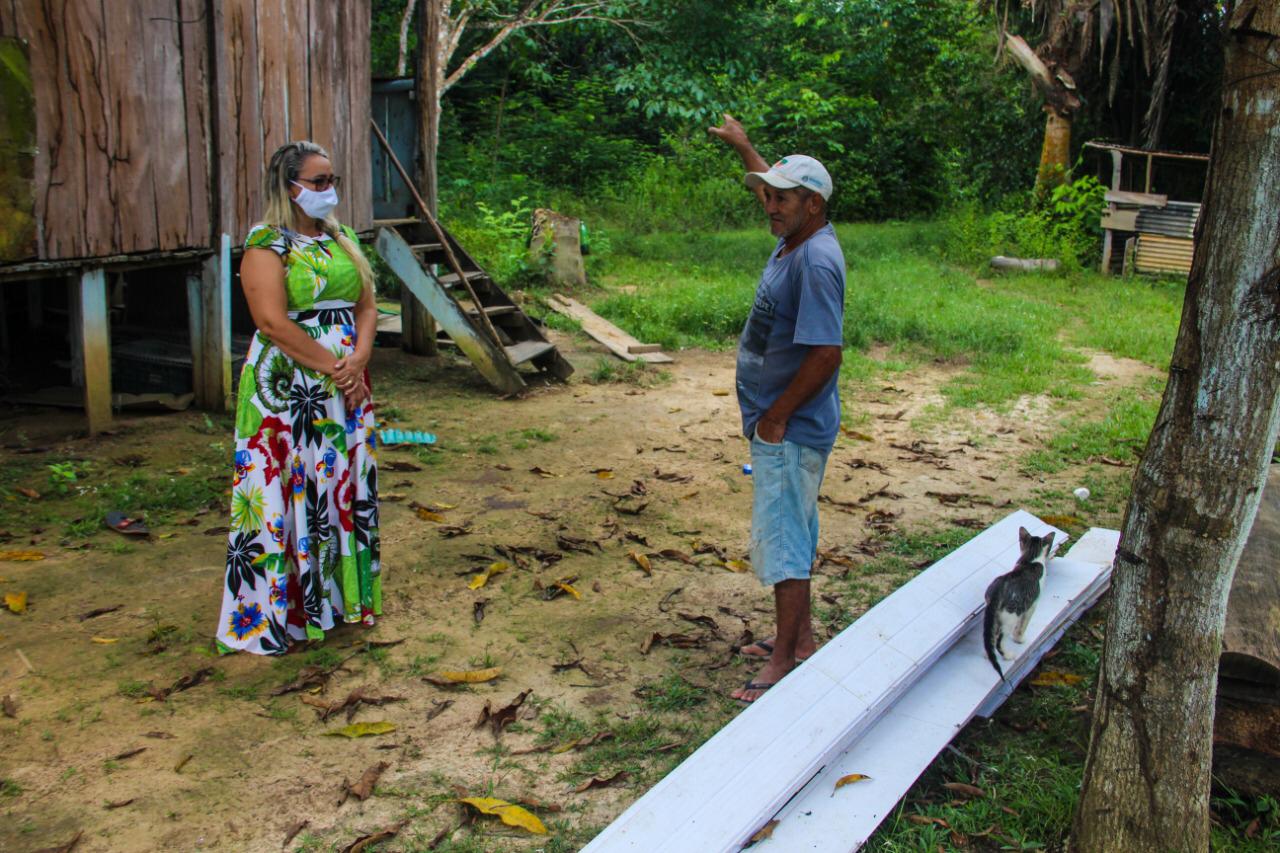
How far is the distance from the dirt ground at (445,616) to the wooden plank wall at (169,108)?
141 centimetres

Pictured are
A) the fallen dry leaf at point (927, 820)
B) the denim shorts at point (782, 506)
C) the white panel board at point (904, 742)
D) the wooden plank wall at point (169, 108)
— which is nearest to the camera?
the white panel board at point (904, 742)

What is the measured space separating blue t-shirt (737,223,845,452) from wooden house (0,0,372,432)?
4372 millimetres

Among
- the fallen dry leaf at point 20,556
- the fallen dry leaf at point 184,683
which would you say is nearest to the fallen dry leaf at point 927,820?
the fallen dry leaf at point 184,683

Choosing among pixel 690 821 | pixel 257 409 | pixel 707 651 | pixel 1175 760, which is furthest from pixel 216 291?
pixel 1175 760

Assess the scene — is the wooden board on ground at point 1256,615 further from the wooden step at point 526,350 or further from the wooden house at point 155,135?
the wooden house at point 155,135

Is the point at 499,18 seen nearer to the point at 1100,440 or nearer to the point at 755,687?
the point at 1100,440

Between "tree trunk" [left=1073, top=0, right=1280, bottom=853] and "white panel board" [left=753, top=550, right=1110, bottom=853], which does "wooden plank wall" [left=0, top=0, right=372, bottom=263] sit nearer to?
"white panel board" [left=753, top=550, right=1110, bottom=853]

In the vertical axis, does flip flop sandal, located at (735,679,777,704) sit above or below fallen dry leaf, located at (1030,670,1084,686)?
below

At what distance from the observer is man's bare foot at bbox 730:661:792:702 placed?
4.13 meters

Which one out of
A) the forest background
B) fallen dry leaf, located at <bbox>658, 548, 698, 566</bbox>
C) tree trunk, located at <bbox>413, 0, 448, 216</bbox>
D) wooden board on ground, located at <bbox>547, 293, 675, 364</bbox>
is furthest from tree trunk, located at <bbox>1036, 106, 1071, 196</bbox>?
fallen dry leaf, located at <bbox>658, 548, 698, 566</bbox>

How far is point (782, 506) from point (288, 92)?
589 cm

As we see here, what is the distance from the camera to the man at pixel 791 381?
378 cm

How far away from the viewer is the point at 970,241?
1656 cm

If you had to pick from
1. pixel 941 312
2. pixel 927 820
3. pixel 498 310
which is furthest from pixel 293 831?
pixel 941 312
